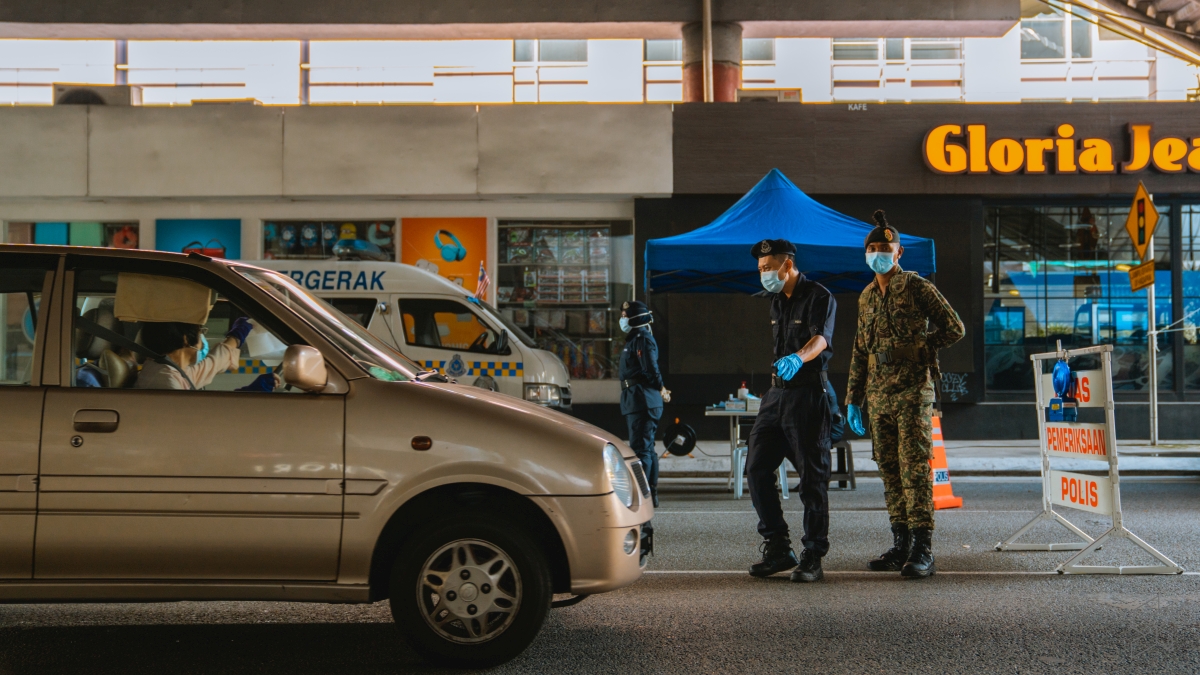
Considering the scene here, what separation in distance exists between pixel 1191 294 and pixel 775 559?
14329 millimetres

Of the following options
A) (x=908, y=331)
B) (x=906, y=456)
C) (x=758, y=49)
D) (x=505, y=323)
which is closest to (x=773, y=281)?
(x=908, y=331)

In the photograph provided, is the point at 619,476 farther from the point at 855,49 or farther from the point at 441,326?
the point at 855,49

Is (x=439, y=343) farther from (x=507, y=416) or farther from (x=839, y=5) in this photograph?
(x=839, y=5)

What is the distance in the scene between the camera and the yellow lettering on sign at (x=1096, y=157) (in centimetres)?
1662

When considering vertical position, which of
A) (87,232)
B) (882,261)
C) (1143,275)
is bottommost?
(882,261)

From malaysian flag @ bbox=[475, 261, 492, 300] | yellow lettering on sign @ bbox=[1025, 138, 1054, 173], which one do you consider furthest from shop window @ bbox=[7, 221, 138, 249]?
yellow lettering on sign @ bbox=[1025, 138, 1054, 173]

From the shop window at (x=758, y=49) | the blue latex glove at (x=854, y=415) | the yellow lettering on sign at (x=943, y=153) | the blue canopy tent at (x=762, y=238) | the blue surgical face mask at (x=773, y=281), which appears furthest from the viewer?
the shop window at (x=758, y=49)

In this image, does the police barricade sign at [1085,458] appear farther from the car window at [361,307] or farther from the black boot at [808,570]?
the car window at [361,307]

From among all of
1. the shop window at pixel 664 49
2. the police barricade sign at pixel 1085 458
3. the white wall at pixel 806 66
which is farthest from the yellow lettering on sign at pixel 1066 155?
the police barricade sign at pixel 1085 458

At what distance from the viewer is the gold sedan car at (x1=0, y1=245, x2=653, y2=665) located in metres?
4.12

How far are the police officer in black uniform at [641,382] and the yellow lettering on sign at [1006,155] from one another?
31.2 feet

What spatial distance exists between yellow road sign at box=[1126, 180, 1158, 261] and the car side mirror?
516 inches

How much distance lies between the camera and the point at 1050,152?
16.7 metres

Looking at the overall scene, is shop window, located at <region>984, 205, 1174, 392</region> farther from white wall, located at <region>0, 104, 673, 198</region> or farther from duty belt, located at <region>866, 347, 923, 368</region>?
duty belt, located at <region>866, 347, 923, 368</region>
